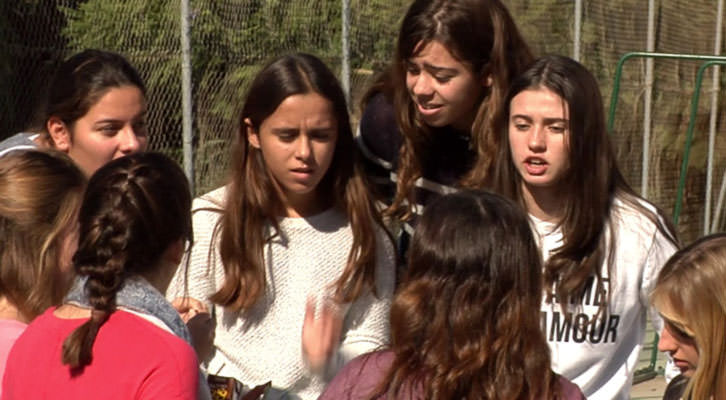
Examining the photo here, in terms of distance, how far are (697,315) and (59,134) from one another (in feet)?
6.62

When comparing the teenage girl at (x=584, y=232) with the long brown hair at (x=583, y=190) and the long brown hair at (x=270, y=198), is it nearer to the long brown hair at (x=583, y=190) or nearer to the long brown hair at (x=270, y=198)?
the long brown hair at (x=583, y=190)

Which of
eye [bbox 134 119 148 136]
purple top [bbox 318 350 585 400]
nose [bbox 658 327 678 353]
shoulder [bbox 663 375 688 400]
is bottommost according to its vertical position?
shoulder [bbox 663 375 688 400]

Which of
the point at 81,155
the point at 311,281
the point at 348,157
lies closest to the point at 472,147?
the point at 348,157

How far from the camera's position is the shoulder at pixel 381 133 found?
3.66m

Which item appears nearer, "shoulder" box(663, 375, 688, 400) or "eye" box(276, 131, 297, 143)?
"shoulder" box(663, 375, 688, 400)

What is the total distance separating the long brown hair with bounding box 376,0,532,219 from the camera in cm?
353

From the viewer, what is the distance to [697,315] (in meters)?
2.77

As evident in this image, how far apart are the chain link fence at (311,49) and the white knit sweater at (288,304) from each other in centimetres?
235

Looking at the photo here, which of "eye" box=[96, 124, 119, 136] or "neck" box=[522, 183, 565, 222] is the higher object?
"eye" box=[96, 124, 119, 136]

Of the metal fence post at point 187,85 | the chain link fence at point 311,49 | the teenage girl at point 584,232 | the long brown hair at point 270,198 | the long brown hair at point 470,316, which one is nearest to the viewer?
the long brown hair at point 470,316

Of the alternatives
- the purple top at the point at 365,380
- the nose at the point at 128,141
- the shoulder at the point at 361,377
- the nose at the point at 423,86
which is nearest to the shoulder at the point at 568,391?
the purple top at the point at 365,380

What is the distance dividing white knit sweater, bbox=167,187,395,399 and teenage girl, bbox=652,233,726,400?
85cm

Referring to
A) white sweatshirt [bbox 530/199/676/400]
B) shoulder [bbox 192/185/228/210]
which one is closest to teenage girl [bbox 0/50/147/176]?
shoulder [bbox 192/185/228/210]

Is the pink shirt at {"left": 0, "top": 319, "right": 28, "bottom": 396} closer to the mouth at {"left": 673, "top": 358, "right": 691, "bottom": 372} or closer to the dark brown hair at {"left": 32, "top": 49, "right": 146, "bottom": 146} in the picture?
the dark brown hair at {"left": 32, "top": 49, "right": 146, "bottom": 146}
